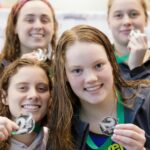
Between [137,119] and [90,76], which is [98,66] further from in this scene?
[137,119]

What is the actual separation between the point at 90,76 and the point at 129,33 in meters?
0.78

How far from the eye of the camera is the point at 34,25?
6.68ft

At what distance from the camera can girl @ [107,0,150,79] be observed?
1.76 meters

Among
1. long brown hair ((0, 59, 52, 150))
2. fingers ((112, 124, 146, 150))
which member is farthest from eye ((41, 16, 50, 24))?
fingers ((112, 124, 146, 150))

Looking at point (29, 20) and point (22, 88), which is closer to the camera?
point (22, 88)

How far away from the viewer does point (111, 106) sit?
134 centimetres

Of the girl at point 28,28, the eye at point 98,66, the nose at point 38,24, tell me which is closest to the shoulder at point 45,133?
the eye at point 98,66

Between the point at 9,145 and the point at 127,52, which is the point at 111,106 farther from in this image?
the point at 127,52

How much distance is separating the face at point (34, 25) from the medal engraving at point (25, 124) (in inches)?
32.3

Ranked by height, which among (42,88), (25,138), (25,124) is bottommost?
(25,138)

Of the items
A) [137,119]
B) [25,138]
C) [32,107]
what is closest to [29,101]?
[32,107]

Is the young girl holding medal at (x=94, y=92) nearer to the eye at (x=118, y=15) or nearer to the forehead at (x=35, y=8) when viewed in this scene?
the eye at (x=118, y=15)

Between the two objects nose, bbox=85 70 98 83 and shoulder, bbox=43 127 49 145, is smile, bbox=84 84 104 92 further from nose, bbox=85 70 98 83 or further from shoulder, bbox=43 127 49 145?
shoulder, bbox=43 127 49 145

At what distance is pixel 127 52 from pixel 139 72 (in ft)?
0.97
